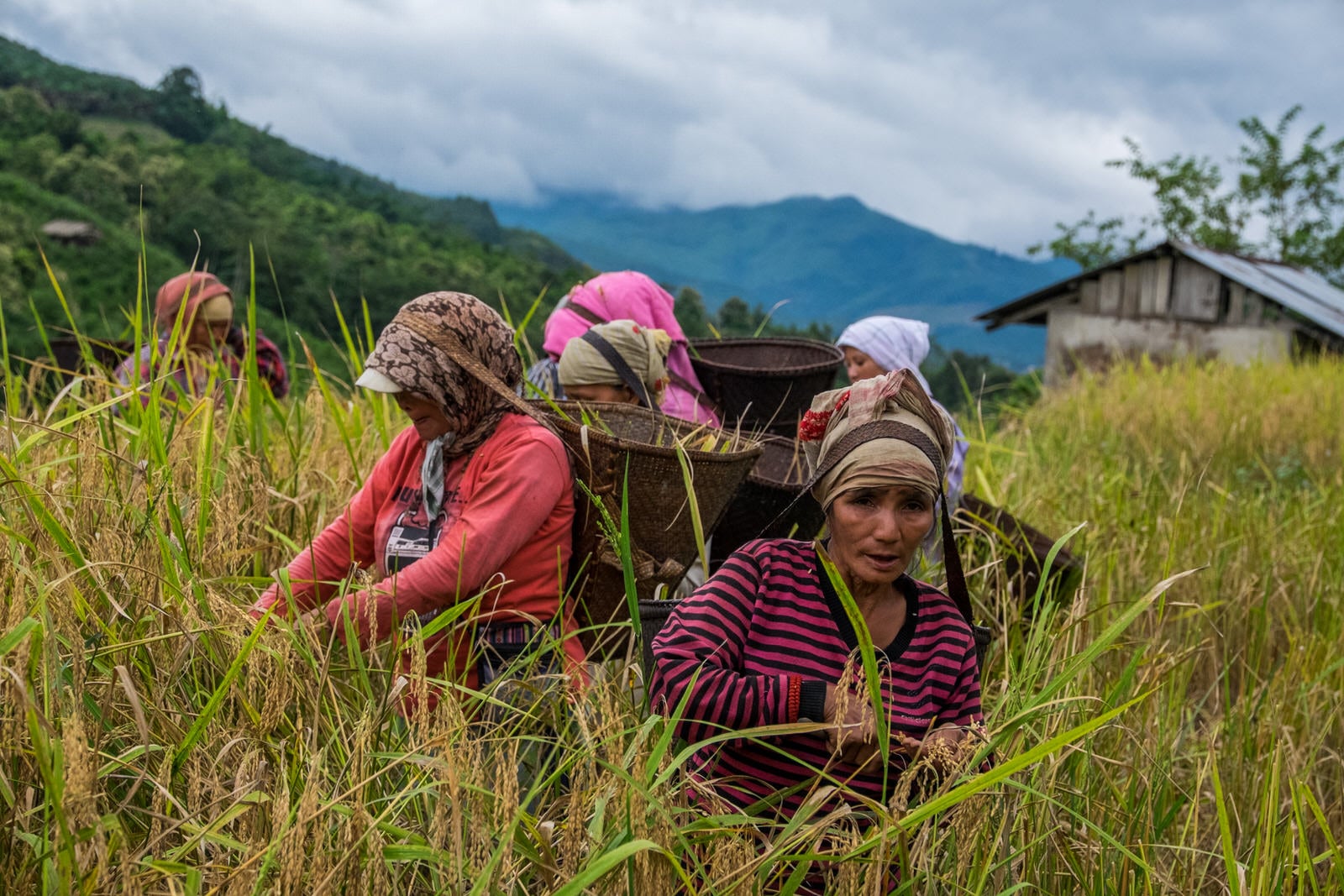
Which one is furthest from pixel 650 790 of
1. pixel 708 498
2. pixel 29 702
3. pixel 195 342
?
pixel 195 342

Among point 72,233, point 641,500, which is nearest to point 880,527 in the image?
point 641,500

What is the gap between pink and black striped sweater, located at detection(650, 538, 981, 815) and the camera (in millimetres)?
1909

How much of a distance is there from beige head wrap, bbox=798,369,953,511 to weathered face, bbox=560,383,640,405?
1.30 metres

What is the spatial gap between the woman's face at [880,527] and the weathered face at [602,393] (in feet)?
4.97

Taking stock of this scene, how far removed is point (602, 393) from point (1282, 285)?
20.5 metres

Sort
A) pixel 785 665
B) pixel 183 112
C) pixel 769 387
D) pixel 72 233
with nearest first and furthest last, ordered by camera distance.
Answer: pixel 785 665, pixel 769 387, pixel 72 233, pixel 183 112

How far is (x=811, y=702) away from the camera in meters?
1.90

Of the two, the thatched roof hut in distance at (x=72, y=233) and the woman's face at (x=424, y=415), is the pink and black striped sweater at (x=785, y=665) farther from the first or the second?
the thatched roof hut in distance at (x=72, y=233)

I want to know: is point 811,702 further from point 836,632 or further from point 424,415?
point 424,415

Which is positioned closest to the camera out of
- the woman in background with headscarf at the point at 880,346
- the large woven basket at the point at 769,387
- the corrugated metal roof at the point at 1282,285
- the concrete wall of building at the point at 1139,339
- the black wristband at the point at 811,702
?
the black wristband at the point at 811,702

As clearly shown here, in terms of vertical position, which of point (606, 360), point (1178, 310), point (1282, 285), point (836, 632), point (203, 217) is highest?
point (203, 217)

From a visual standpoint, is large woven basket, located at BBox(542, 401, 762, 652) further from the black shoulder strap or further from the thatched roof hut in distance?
the thatched roof hut in distance

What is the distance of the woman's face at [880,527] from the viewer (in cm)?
198

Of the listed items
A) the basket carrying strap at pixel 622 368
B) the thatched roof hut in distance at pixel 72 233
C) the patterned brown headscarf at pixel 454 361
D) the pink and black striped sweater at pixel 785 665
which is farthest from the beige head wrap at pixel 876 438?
the thatched roof hut in distance at pixel 72 233
